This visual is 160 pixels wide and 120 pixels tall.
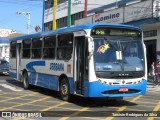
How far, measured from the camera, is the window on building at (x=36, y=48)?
17.3 meters

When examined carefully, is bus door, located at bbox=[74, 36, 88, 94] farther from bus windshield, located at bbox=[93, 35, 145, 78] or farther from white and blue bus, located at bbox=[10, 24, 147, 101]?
bus windshield, located at bbox=[93, 35, 145, 78]

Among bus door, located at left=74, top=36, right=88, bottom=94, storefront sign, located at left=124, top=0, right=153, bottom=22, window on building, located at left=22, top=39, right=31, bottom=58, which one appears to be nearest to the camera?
bus door, located at left=74, top=36, right=88, bottom=94

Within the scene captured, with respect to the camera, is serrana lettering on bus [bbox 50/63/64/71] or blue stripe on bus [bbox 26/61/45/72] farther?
blue stripe on bus [bbox 26/61/45/72]

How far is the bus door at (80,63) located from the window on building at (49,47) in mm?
2184

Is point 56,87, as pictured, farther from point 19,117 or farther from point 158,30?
point 158,30

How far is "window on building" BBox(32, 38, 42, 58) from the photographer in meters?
17.3

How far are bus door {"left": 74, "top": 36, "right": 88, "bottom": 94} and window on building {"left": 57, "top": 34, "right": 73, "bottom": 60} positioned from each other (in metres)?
0.50

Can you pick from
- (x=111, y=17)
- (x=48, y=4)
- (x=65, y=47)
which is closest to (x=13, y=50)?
(x=65, y=47)

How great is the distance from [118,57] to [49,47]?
13.8ft

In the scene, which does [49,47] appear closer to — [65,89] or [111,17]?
[65,89]

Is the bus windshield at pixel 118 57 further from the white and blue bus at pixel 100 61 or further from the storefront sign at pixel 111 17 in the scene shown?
the storefront sign at pixel 111 17

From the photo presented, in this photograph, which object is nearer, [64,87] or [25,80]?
[64,87]

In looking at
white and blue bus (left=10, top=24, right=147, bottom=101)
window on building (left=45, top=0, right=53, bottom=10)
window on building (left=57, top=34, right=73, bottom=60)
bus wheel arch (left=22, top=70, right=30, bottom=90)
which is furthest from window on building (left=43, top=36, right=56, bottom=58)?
window on building (left=45, top=0, right=53, bottom=10)

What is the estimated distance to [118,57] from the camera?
12906 mm
